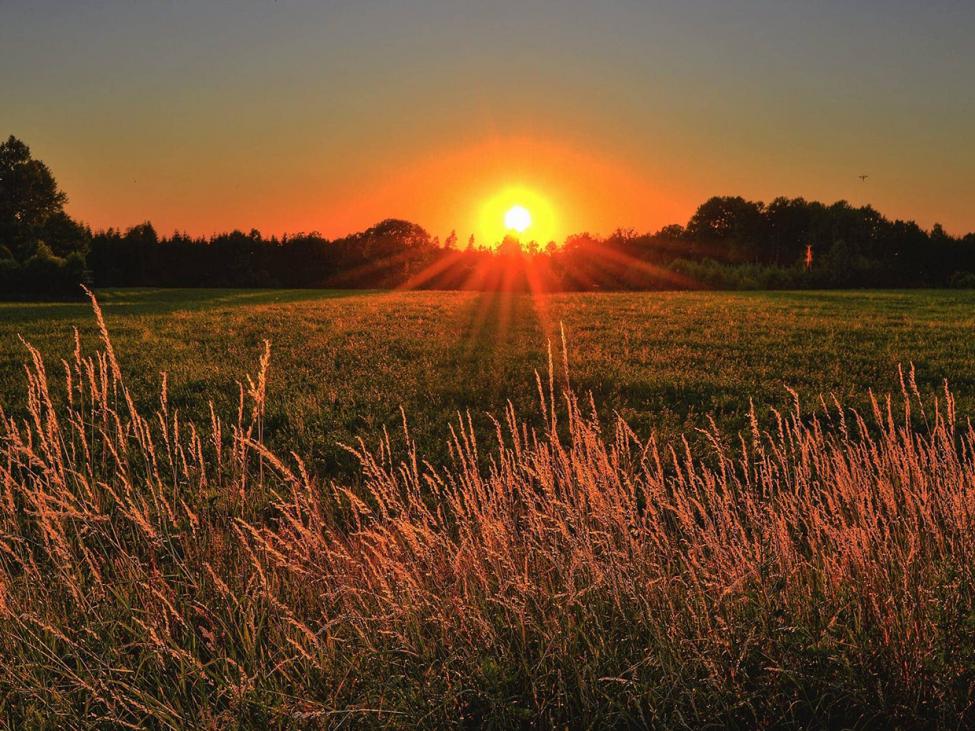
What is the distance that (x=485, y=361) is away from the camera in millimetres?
11641

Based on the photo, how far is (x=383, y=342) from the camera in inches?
564

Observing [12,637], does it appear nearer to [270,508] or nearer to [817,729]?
[270,508]

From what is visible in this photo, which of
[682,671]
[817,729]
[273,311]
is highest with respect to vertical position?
[273,311]

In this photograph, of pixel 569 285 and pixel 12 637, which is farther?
pixel 569 285

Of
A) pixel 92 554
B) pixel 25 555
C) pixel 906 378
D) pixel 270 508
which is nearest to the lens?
pixel 92 554

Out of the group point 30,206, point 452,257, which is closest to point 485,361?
point 452,257

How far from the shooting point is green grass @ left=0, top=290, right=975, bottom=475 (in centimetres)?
810

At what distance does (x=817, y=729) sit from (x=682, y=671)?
577 mm

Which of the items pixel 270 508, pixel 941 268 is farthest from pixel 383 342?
pixel 941 268

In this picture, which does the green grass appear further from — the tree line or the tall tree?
the tall tree

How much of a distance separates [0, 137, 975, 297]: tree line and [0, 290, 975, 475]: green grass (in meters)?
23.8

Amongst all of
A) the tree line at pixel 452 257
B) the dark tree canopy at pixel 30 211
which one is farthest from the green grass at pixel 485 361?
the dark tree canopy at pixel 30 211

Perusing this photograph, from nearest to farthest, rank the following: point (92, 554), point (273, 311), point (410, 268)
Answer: point (92, 554) → point (273, 311) → point (410, 268)

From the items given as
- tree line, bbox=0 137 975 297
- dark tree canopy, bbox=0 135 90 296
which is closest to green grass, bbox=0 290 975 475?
tree line, bbox=0 137 975 297
